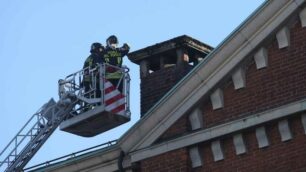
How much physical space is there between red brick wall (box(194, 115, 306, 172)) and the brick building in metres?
0.02

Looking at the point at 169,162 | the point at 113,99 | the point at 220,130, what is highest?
the point at 113,99

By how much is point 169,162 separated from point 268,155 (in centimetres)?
208

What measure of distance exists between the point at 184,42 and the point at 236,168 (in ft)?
15.5

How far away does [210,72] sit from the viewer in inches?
769

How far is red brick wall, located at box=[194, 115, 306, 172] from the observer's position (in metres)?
18.2

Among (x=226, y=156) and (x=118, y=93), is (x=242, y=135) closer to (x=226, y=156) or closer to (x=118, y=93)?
(x=226, y=156)

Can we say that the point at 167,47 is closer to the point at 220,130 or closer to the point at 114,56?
the point at 114,56

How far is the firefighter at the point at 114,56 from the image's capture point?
86.5ft

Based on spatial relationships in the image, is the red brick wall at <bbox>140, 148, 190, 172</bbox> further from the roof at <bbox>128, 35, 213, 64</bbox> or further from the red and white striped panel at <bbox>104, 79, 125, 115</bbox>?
the red and white striped panel at <bbox>104, 79, 125, 115</bbox>

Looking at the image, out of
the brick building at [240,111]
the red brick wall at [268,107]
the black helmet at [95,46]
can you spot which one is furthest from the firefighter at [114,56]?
the red brick wall at [268,107]

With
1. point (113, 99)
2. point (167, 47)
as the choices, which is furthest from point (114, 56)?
point (167, 47)

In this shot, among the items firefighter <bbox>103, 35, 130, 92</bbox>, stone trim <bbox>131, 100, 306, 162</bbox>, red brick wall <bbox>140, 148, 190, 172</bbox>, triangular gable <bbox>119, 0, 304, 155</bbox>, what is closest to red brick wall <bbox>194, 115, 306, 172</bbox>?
stone trim <bbox>131, 100, 306, 162</bbox>

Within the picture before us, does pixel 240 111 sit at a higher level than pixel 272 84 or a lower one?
lower

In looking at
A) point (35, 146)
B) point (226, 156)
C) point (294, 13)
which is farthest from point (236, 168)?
point (35, 146)
